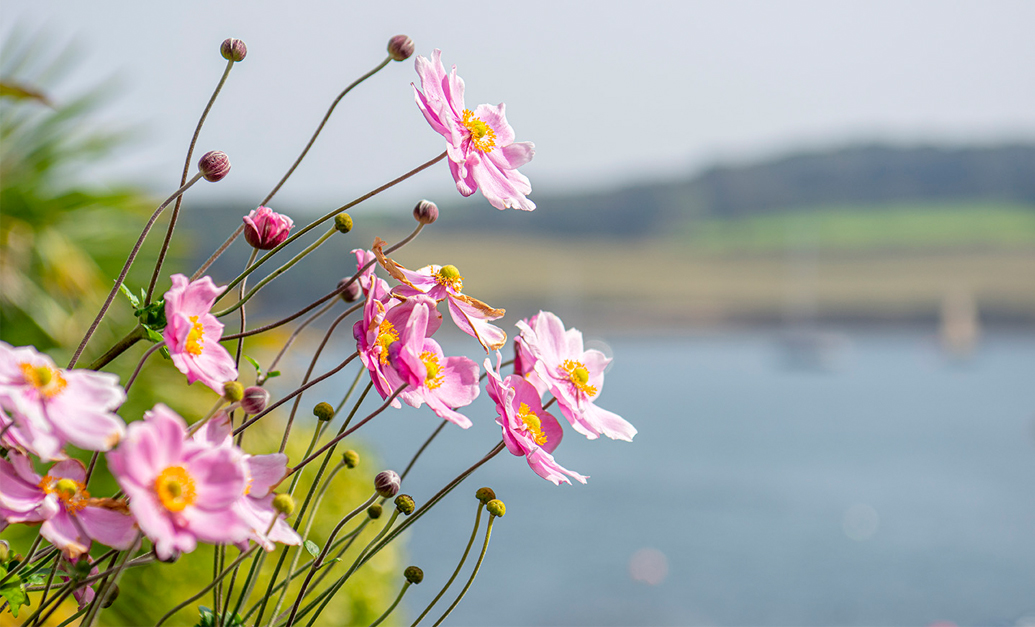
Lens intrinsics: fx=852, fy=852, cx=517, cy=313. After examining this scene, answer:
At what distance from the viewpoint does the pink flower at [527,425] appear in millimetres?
438

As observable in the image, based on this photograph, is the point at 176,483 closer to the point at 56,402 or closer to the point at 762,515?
the point at 56,402

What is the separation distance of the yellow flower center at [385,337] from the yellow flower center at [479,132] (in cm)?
12

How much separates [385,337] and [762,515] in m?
20.3

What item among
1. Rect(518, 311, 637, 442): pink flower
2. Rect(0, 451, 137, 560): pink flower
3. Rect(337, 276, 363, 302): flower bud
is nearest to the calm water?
Rect(518, 311, 637, 442): pink flower

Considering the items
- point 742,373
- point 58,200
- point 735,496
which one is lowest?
point 58,200

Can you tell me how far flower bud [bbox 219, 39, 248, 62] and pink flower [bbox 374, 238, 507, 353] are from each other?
0.44ft

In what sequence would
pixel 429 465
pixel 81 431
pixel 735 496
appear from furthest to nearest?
pixel 429 465, pixel 735 496, pixel 81 431

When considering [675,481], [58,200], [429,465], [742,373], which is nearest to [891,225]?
[742,373]

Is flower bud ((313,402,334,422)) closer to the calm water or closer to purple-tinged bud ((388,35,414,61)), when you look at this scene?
purple-tinged bud ((388,35,414,61))

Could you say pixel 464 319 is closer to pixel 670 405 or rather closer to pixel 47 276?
pixel 47 276

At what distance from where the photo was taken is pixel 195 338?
41cm

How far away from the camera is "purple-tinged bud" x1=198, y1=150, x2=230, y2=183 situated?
0.43m

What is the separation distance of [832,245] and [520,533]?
2610 centimetres

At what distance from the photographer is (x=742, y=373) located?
44812mm
